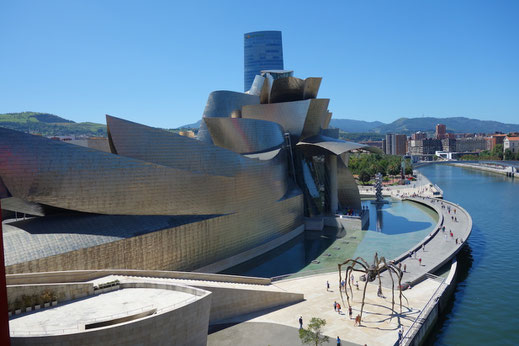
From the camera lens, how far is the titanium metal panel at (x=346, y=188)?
4431 cm

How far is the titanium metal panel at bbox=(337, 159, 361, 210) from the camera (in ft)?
145

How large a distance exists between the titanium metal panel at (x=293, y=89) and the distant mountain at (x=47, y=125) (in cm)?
13726

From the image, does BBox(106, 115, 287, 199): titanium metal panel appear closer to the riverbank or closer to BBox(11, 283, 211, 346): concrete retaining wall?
BBox(11, 283, 211, 346): concrete retaining wall

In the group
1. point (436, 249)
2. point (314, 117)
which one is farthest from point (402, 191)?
point (436, 249)

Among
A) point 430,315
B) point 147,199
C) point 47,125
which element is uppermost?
point 47,125

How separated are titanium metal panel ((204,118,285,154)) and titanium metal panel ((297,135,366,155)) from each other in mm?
3756

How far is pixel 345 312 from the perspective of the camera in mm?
18781

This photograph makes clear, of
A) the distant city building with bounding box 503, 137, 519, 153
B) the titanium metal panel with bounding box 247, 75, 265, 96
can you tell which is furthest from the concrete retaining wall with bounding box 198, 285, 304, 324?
the distant city building with bounding box 503, 137, 519, 153

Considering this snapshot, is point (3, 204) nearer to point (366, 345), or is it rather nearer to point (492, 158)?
point (366, 345)

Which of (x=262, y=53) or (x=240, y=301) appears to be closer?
(x=240, y=301)

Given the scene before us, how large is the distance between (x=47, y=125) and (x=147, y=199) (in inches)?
6964

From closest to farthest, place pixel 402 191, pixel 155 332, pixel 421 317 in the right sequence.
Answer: pixel 155 332, pixel 421 317, pixel 402 191

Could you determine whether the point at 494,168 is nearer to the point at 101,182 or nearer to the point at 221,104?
the point at 221,104

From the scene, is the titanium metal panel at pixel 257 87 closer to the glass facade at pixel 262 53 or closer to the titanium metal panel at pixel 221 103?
the titanium metal panel at pixel 221 103
